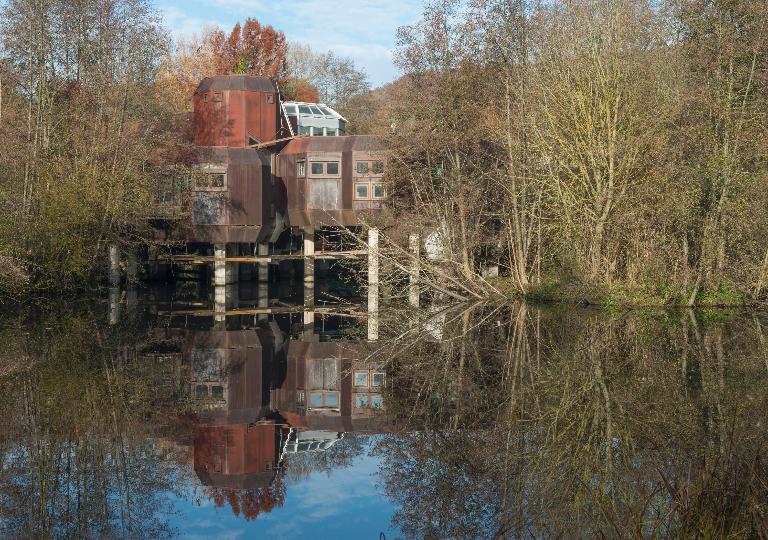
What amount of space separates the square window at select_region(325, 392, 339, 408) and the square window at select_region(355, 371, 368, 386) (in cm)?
92

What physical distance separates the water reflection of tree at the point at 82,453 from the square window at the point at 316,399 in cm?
225

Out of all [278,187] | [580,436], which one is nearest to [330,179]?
Result: [278,187]

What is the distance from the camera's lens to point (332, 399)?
43.4ft

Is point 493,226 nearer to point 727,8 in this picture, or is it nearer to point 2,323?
point 727,8

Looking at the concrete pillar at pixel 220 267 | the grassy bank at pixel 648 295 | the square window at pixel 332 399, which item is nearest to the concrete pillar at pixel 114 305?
the concrete pillar at pixel 220 267

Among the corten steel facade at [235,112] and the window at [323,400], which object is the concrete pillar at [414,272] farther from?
the corten steel facade at [235,112]

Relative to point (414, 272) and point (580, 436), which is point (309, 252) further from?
point (580, 436)

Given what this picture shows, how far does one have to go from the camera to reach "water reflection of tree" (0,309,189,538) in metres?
7.38

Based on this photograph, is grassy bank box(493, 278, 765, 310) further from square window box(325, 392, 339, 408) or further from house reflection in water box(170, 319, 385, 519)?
square window box(325, 392, 339, 408)

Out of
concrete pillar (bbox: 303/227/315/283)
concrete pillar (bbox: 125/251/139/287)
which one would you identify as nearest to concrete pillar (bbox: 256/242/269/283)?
concrete pillar (bbox: 303/227/315/283)

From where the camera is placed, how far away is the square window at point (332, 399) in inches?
508

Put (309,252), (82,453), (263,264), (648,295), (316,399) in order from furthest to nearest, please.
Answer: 1. (263,264)
2. (309,252)
3. (648,295)
4. (316,399)
5. (82,453)

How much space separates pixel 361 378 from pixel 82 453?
628 centimetres

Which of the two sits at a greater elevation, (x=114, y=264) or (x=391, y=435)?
(x=114, y=264)
